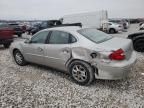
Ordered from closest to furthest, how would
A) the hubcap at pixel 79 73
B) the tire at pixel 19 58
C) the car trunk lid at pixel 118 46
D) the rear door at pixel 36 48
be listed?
1. the car trunk lid at pixel 118 46
2. the hubcap at pixel 79 73
3. the rear door at pixel 36 48
4. the tire at pixel 19 58

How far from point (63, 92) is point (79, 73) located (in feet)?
2.18

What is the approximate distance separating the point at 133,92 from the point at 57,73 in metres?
2.45

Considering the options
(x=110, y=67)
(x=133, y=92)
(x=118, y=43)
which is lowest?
(x=133, y=92)

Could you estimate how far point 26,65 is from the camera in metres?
6.72

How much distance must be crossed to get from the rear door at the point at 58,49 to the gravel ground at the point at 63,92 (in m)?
0.50

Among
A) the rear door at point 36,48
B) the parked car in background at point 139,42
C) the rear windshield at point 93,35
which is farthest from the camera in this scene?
the parked car in background at point 139,42

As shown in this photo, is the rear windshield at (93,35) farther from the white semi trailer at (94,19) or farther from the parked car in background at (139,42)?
the white semi trailer at (94,19)

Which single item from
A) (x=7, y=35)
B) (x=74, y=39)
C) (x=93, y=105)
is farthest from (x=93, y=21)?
(x=93, y=105)

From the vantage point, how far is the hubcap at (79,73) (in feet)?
15.2

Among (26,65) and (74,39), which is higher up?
(74,39)

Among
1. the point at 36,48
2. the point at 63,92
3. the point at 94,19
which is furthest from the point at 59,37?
the point at 94,19

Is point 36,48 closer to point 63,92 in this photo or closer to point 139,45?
point 63,92

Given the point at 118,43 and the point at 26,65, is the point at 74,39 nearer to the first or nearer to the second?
the point at 118,43

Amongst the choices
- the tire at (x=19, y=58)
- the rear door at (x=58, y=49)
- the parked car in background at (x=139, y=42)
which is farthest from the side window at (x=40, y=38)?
the parked car in background at (x=139, y=42)
